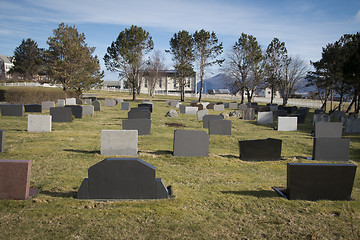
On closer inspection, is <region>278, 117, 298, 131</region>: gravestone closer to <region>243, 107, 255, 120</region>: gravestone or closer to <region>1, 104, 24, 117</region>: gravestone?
<region>243, 107, 255, 120</region>: gravestone

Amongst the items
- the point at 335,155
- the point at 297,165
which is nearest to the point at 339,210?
the point at 297,165

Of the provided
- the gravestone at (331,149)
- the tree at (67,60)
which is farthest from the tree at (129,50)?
the gravestone at (331,149)

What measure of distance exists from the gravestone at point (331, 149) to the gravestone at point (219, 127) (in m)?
5.43

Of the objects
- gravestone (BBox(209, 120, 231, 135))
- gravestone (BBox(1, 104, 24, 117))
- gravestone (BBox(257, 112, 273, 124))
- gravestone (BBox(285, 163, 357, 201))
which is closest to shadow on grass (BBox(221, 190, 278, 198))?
gravestone (BBox(285, 163, 357, 201))

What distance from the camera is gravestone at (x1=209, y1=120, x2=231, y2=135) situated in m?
16.8

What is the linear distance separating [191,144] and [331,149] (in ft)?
18.1

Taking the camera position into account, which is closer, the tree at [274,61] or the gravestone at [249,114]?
the gravestone at [249,114]

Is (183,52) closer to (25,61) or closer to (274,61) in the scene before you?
(274,61)

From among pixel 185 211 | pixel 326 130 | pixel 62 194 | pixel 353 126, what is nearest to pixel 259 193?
pixel 185 211

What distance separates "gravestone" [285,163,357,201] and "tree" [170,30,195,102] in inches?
1853

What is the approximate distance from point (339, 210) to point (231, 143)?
31.0ft

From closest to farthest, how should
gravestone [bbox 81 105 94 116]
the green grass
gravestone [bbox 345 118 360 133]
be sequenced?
the green grass
gravestone [bbox 345 118 360 133]
gravestone [bbox 81 105 94 116]

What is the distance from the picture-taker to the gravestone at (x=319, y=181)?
22.5ft

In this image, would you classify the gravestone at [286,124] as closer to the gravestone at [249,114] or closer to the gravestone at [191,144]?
the gravestone at [249,114]
